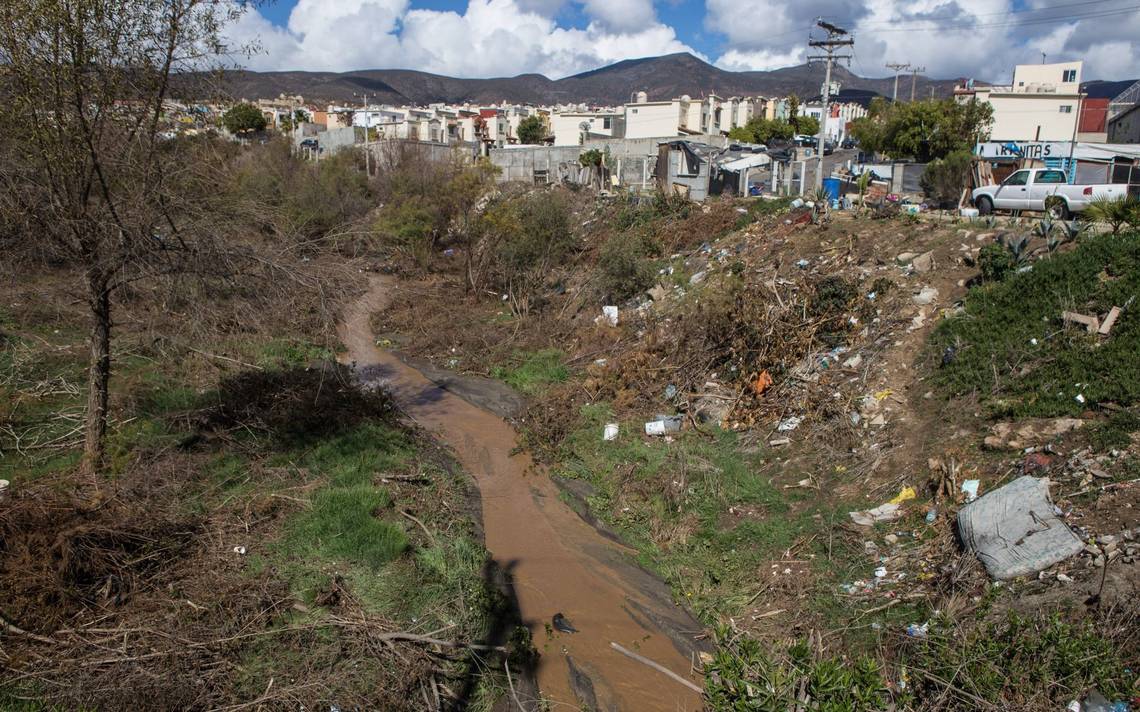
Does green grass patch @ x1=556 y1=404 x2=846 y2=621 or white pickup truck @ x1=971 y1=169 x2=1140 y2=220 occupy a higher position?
white pickup truck @ x1=971 y1=169 x2=1140 y2=220

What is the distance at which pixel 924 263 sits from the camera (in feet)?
36.2

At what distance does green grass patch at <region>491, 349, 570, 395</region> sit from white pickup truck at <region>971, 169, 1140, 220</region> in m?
9.24

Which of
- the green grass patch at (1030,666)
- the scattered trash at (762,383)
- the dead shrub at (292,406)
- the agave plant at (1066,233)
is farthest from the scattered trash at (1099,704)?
the agave plant at (1066,233)

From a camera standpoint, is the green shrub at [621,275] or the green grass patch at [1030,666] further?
the green shrub at [621,275]

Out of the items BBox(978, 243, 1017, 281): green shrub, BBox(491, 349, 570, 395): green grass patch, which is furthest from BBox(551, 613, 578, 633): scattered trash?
BBox(978, 243, 1017, 281): green shrub

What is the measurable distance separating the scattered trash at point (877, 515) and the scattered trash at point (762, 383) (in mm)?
2964

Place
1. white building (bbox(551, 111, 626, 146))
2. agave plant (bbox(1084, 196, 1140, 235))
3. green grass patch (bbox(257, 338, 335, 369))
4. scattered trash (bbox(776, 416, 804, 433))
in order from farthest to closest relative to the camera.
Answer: white building (bbox(551, 111, 626, 146)), green grass patch (bbox(257, 338, 335, 369)), agave plant (bbox(1084, 196, 1140, 235)), scattered trash (bbox(776, 416, 804, 433))

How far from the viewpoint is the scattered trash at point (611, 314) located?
1459cm

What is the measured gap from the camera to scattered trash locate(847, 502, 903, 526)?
7.03 meters

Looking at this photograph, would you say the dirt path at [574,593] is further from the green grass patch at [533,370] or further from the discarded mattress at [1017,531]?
the discarded mattress at [1017,531]

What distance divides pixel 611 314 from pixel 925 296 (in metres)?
6.19

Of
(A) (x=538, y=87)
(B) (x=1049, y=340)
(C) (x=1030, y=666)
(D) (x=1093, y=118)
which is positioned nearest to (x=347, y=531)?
(C) (x=1030, y=666)

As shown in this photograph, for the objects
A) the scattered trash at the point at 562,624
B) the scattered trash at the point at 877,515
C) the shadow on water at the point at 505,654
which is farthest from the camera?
the scattered trash at the point at 877,515

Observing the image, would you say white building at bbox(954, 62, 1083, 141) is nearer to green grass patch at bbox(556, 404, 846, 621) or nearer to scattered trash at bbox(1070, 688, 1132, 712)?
green grass patch at bbox(556, 404, 846, 621)
